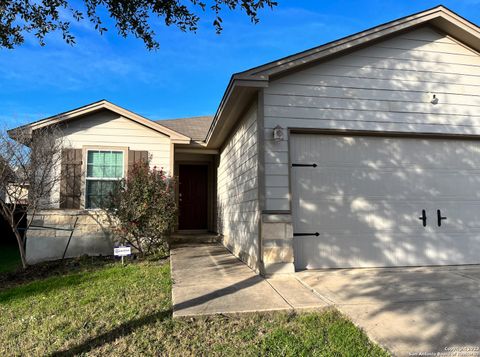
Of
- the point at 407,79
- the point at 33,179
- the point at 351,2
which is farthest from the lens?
the point at 33,179

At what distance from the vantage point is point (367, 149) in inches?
258

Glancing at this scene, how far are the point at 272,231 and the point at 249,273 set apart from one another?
2.60 feet

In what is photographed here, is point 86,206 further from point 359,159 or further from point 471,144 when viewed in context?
point 471,144

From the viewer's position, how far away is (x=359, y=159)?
21.4 ft

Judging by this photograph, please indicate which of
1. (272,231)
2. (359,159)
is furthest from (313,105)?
(272,231)

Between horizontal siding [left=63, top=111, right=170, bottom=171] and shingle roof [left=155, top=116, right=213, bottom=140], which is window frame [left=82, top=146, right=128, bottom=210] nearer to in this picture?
horizontal siding [left=63, top=111, right=170, bottom=171]

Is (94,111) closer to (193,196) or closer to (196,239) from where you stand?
(196,239)

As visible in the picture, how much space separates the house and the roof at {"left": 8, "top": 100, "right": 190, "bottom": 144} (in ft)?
8.66

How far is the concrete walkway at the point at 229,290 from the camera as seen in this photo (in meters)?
4.08

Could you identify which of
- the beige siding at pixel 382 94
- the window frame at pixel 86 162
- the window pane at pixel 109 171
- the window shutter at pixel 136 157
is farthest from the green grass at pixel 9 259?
the beige siding at pixel 382 94

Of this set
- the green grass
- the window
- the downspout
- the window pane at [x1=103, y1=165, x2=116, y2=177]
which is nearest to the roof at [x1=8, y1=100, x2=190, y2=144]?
the window

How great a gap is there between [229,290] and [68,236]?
5.50 metres

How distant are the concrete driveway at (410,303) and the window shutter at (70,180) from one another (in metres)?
5.72

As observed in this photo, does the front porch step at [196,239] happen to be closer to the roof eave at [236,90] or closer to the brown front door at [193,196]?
the brown front door at [193,196]
